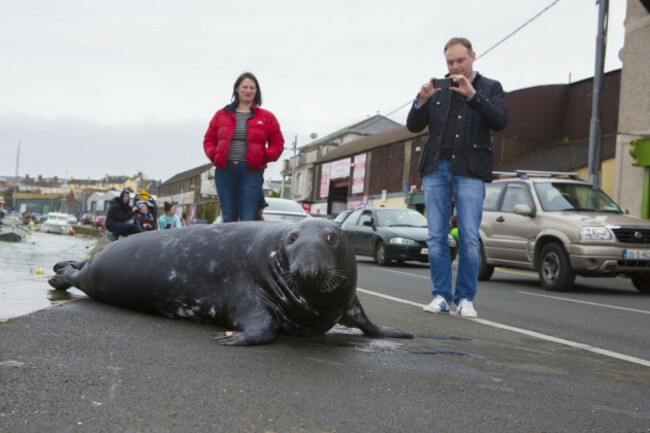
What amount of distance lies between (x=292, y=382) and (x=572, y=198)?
29.4ft

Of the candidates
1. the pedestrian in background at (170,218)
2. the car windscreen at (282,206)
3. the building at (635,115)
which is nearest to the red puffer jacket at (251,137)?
the car windscreen at (282,206)

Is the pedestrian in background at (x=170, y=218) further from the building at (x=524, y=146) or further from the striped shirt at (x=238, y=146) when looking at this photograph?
the building at (x=524, y=146)

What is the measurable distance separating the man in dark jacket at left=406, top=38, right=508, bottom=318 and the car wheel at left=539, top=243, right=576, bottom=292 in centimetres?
465

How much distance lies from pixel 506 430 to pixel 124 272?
9.17 ft

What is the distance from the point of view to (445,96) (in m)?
5.38

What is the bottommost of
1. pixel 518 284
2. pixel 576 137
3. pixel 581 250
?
pixel 518 284

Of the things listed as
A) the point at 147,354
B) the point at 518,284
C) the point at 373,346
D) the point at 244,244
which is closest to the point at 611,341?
the point at 373,346

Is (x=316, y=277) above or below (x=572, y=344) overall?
above

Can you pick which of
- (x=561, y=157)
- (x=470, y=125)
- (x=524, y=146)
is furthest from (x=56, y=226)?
(x=470, y=125)

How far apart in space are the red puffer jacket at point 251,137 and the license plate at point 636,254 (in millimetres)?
5793

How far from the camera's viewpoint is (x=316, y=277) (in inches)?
110

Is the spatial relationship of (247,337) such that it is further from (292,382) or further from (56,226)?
(56,226)

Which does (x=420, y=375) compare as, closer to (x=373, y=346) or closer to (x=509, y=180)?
(x=373, y=346)

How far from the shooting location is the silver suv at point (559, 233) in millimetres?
9148
